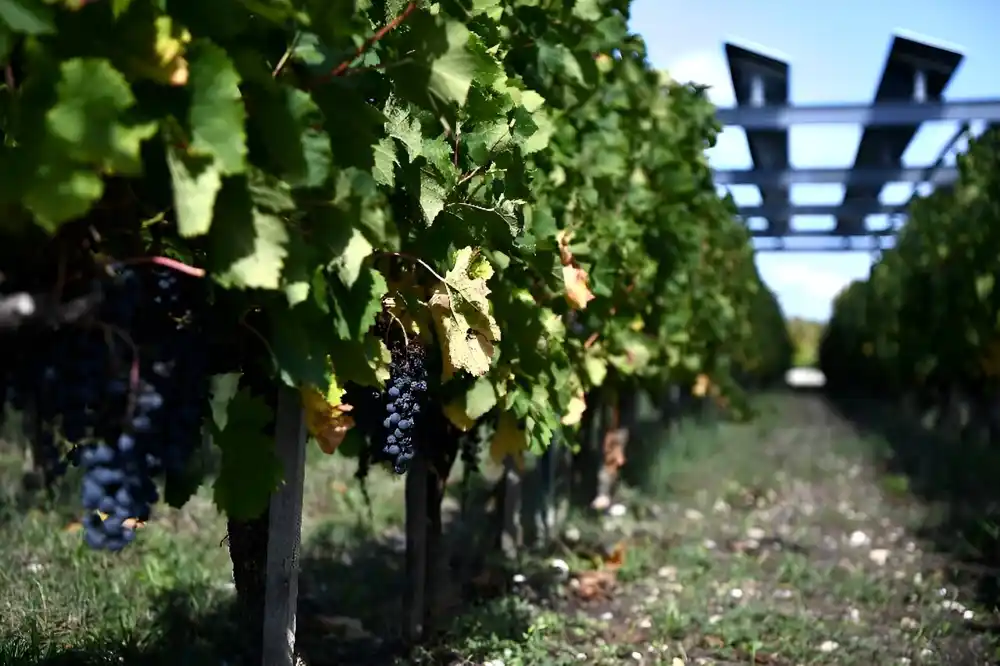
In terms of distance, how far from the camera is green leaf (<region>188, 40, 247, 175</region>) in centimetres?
191

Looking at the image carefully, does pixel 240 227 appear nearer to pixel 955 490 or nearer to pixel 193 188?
pixel 193 188

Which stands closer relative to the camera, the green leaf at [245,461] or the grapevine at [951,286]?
the green leaf at [245,461]

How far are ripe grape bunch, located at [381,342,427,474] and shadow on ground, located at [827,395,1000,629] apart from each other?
4.02m

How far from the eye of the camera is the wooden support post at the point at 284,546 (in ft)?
9.87

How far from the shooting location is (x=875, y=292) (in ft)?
64.2

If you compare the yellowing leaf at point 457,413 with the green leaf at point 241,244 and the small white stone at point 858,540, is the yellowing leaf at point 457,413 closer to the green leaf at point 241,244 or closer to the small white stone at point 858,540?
the green leaf at point 241,244

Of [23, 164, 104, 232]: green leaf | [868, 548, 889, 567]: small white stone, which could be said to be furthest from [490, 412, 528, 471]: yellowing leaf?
[868, 548, 889, 567]: small white stone

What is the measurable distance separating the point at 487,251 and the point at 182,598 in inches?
90.2

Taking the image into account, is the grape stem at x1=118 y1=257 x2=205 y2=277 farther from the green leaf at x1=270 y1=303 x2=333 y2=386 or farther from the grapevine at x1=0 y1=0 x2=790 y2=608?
the green leaf at x1=270 y1=303 x2=333 y2=386

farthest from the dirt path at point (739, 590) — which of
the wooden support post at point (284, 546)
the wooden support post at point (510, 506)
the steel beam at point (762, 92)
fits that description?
the steel beam at point (762, 92)

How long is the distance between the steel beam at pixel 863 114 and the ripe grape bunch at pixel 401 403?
35.5 ft

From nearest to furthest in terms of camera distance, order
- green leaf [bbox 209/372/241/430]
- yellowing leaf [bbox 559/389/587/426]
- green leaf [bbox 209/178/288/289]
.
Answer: green leaf [bbox 209/178/288/289] → green leaf [bbox 209/372/241/430] → yellowing leaf [bbox 559/389/587/426]

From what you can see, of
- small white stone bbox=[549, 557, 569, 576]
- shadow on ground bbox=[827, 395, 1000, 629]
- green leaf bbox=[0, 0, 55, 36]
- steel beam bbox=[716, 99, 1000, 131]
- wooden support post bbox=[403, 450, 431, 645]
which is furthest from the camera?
steel beam bbox=[716, 99, 1000, 131]

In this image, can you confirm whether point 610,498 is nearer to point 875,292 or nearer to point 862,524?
point 862,524
